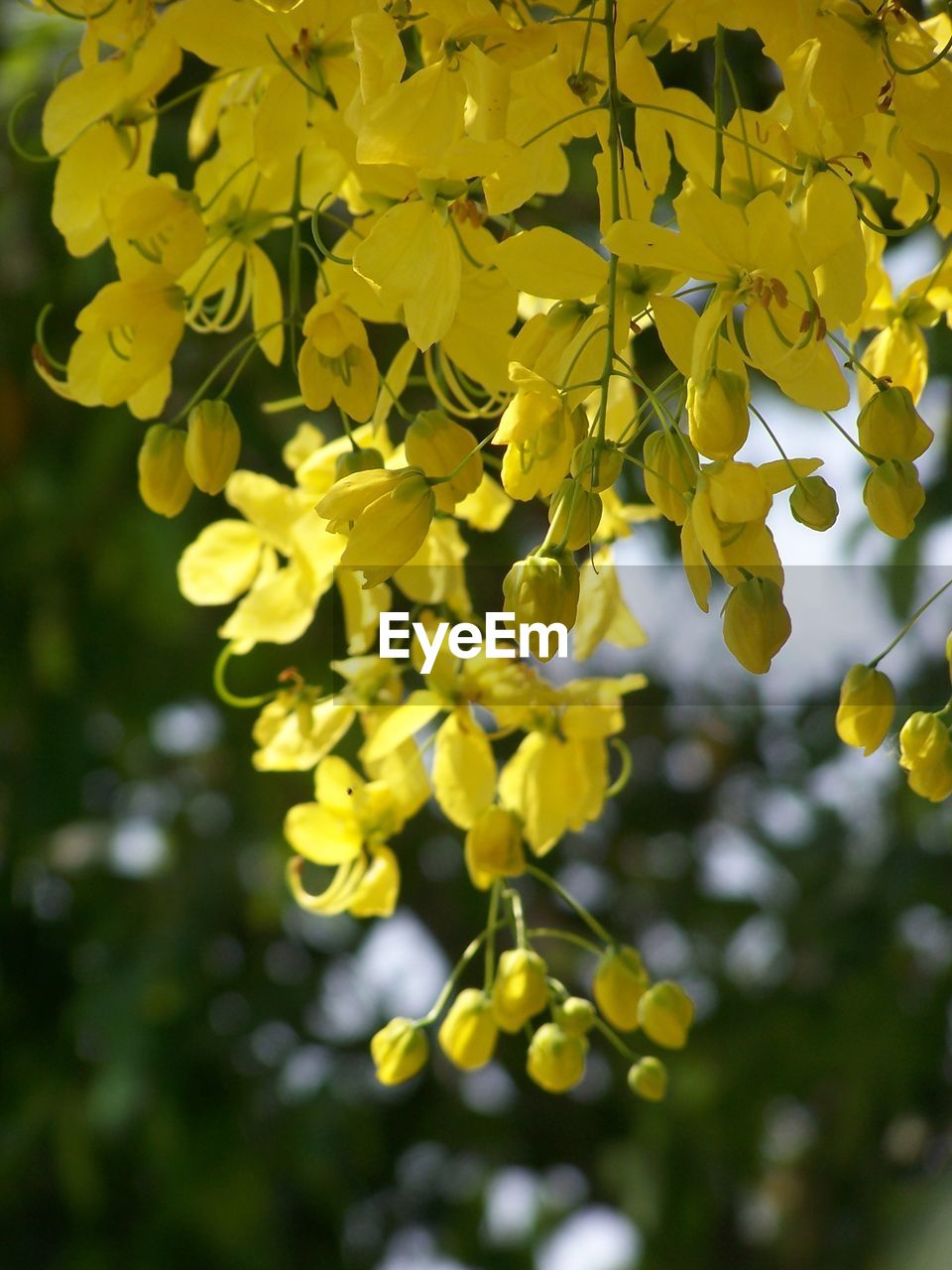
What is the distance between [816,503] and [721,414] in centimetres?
7

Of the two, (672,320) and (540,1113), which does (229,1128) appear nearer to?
(540,1113)

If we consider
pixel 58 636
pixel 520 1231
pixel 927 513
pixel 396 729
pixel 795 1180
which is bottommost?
pixel 520 1231

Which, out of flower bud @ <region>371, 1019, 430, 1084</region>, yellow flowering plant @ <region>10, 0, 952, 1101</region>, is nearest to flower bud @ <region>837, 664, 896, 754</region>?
yellow flowering plant @ <region>10, 0, 952, 1101</region>

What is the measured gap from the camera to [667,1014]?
62cm

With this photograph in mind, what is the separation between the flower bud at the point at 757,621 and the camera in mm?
424

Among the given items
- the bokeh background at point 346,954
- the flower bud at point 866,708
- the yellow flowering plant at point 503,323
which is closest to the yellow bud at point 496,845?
the yellow flowering plant at point 503,323

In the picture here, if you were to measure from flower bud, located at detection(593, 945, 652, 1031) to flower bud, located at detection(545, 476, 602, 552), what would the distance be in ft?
0.87

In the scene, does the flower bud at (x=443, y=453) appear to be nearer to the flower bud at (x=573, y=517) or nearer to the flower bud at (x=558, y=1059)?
the flower bud at (x=573, y=517)

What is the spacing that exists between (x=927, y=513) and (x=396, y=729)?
0.97 m

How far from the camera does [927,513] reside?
1479 millimetres

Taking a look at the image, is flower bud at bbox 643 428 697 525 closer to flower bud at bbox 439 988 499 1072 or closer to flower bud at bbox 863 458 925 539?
flower bud at bbox 863 458 925 539

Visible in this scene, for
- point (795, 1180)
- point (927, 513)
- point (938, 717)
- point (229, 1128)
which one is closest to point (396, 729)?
point (938, 717)

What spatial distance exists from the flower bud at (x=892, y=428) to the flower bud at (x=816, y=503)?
0.7 inches

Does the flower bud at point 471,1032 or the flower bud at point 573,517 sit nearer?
the flower bud at point 573,517
